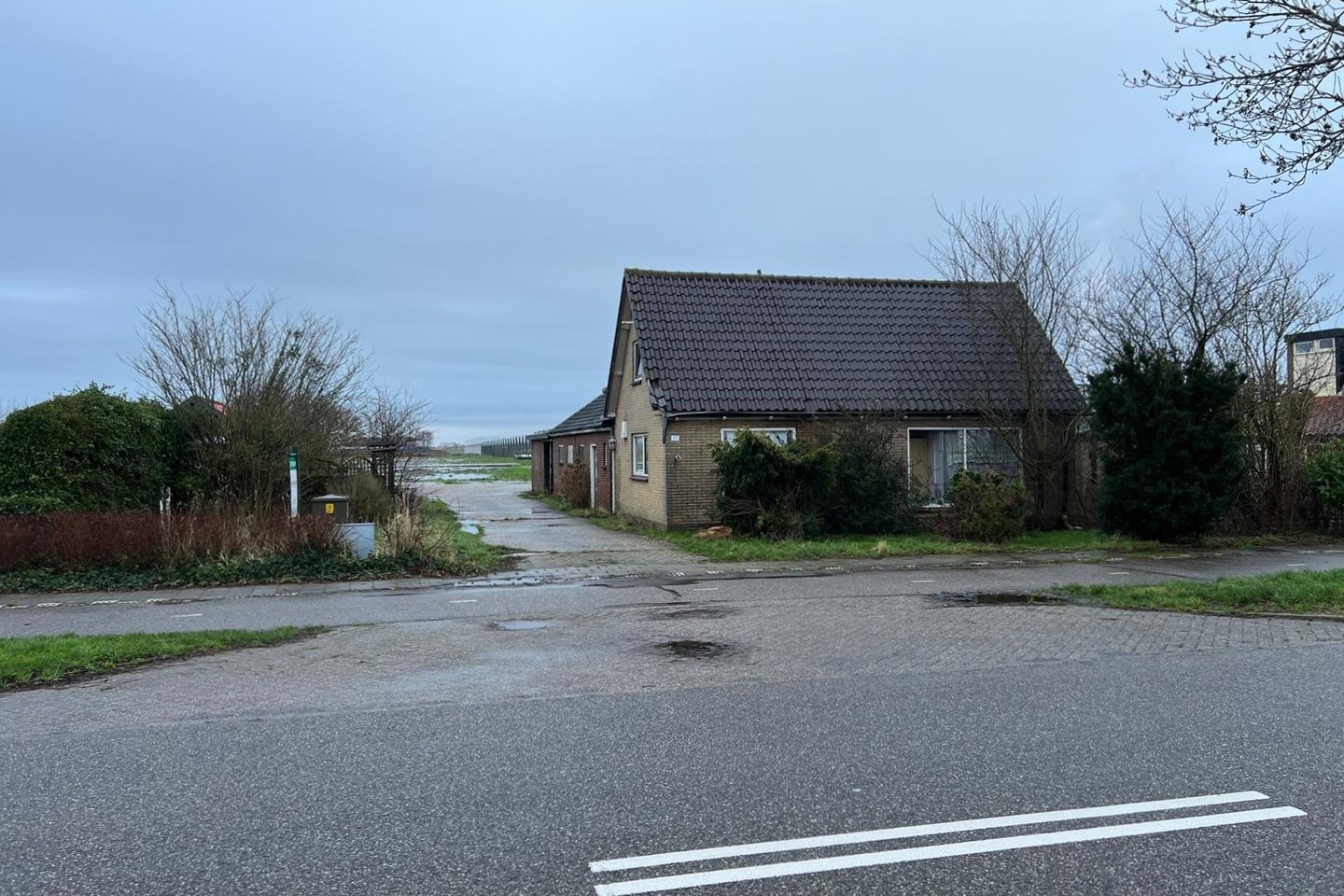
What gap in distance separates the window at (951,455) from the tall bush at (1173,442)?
3300 millimetres

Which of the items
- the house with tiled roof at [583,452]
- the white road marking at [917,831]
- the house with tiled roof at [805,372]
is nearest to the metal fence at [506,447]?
the house with tiled roof at [583,452]

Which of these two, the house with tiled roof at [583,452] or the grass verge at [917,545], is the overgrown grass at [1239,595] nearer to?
the grass verge at [917,545]

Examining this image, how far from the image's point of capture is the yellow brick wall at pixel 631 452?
21.7 metres

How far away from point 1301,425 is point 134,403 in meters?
24.2

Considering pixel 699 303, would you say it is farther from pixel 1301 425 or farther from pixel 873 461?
pixel 1301 425

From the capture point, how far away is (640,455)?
2433cm

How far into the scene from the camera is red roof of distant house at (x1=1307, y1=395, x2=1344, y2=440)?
22.5 m

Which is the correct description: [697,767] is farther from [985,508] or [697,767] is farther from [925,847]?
[985,508]

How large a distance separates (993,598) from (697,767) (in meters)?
8.00

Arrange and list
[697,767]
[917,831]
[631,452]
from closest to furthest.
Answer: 1. [917,831]
2. [697,767]
3. [631,452]

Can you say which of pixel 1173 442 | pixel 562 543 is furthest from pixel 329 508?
pixel 1173 442

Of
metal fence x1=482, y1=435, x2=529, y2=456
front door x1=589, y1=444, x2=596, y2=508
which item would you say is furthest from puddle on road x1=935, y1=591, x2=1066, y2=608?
metal fence x1=482, y1=435, x2=529, y2=456

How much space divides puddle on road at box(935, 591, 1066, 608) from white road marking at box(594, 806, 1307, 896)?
7.18m

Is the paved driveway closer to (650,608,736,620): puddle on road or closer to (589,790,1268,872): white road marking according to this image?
(650,608,736,620): puddle on road
